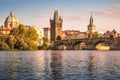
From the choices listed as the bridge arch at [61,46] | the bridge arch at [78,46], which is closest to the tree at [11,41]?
the bridge arch at [78,46]

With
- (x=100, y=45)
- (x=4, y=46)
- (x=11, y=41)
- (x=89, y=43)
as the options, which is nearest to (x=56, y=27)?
(x=100, y=45)

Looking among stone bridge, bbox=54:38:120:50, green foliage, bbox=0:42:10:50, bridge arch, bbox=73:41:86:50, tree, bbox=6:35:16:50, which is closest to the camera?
green foliage, bbox=0:42:10:50

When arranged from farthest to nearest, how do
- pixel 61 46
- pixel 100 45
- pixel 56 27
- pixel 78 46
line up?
pixel 56 27, pixel 100 45, pixel 61 46, pixel 78 46

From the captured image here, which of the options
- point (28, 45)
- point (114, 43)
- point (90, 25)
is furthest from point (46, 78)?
point (90, 25)

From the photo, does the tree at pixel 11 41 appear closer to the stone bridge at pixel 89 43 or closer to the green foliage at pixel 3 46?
the green foliage at pixel 3 46

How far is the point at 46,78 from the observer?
25.1 metres

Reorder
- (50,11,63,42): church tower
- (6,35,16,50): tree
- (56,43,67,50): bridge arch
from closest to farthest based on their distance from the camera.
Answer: (6,35,16,50): tree < (56,43,67,50): bridge arch < (50,11,63,42): church tower

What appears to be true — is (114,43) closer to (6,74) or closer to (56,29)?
(56,29)

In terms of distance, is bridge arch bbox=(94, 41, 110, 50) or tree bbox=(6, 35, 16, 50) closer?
tree bbox=(6, 35, 16, 50)

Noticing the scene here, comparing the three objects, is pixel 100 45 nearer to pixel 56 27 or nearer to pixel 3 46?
pixel 56 27

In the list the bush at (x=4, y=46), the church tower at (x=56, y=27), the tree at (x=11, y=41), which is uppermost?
the church tower at (x=56, y=27)

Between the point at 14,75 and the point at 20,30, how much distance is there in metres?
96.8

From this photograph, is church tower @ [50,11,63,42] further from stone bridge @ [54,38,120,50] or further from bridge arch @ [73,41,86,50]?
bridge arch @ [73,41,86,50]

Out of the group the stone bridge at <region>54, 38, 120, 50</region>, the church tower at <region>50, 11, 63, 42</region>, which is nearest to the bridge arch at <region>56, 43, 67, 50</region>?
the stone bridge at <region>54, 38, 120, 50</region>
